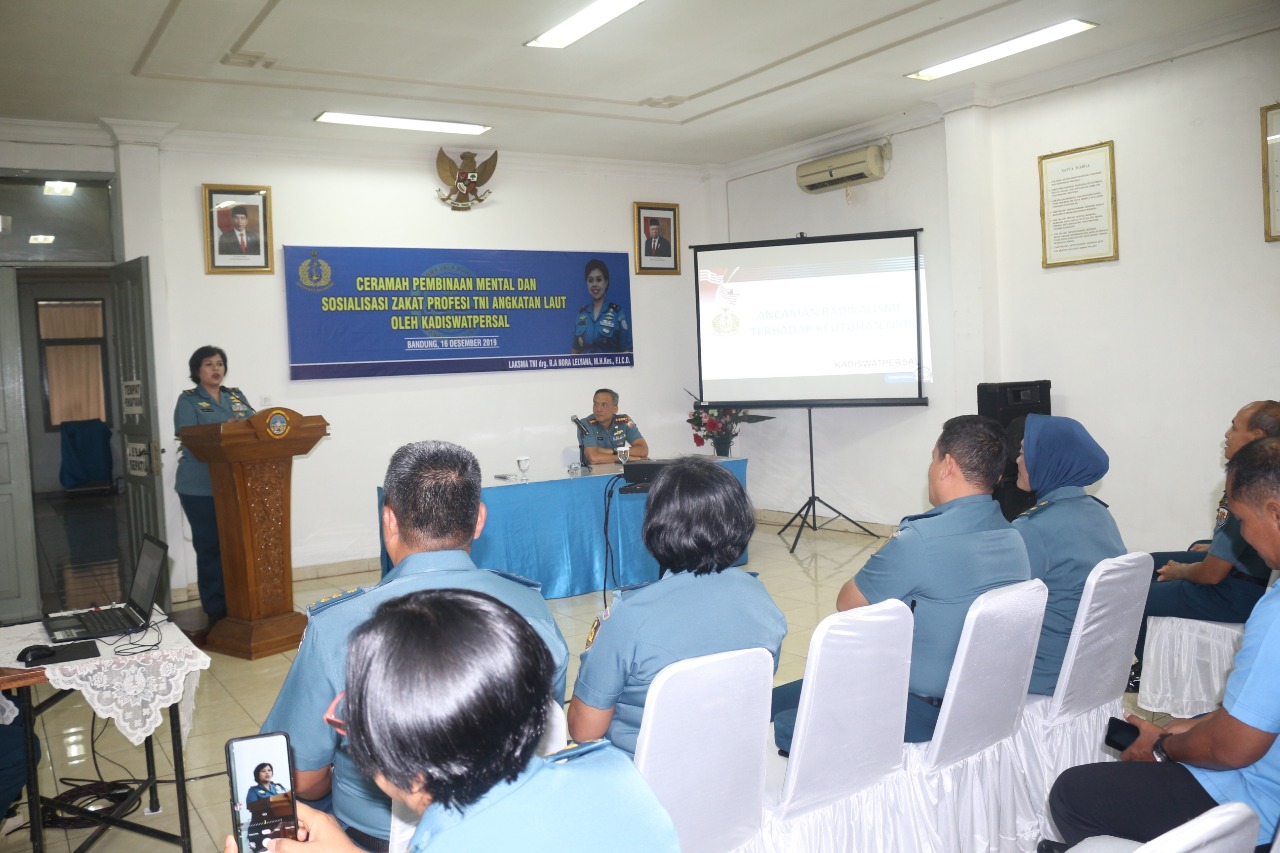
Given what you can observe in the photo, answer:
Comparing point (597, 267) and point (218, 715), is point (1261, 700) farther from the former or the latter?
point (597, 267)

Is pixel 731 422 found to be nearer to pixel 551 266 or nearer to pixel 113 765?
pixel 551 266

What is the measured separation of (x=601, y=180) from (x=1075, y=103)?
3735mm

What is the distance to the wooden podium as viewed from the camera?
187 inches

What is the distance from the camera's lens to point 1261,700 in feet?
5.58

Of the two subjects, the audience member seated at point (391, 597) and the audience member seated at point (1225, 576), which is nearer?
the audience member seated at point (391, 597)

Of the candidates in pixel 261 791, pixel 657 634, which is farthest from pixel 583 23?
pixel 261 791

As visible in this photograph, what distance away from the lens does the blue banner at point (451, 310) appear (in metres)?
6.92

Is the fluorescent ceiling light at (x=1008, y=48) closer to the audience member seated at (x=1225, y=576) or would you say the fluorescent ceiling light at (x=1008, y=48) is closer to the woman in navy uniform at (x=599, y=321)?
the audience member seated at (x=1225, y=576)

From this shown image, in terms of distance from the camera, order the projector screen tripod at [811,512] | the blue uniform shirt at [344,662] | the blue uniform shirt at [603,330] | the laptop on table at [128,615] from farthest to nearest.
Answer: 1. the blue uniform shirt at [603,330]
2. the projector screen tripod at [811,512]
3. the laptop on table at [128,615]
4. the blue uniform shirt at [344,662]

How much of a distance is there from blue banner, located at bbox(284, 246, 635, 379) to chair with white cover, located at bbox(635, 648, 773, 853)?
567 centimetres

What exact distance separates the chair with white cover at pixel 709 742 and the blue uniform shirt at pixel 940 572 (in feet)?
1.93

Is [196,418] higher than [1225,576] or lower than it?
higher

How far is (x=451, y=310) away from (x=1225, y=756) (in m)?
6.39

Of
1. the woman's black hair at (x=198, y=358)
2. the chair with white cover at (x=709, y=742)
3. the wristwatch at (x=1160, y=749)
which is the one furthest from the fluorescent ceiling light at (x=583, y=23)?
the wristwatch at (x=1160, y=749)
